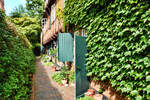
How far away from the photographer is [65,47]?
221 inches

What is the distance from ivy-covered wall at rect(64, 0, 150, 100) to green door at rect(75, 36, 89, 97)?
357 millimetres

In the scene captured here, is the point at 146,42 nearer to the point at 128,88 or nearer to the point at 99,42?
the point at 128,88

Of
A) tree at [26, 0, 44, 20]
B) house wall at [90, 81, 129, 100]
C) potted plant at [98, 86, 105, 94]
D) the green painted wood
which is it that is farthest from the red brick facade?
tree at [26, 0, 44, 20]

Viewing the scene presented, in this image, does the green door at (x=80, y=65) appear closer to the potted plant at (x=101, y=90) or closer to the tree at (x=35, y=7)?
the potted plant at (x=101, y=90)

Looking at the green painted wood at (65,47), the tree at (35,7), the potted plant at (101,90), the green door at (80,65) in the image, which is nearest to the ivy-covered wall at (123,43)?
the green door at (80,65)

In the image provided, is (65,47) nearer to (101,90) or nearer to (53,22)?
(101,90)

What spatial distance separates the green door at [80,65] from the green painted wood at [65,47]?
1.84 m

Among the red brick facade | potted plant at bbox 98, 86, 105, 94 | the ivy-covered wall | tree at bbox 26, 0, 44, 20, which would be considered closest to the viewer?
the ivy-covered wall

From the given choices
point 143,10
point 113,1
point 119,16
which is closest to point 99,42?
point 119,16

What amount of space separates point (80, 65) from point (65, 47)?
2.24m

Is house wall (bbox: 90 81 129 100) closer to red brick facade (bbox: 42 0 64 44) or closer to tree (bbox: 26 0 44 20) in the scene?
red brick facade (bbox: 42 0 64 44)

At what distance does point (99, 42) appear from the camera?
10.6 ft

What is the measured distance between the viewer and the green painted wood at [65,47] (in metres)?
5.51

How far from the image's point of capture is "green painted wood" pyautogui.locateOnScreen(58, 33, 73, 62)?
18.1ft
